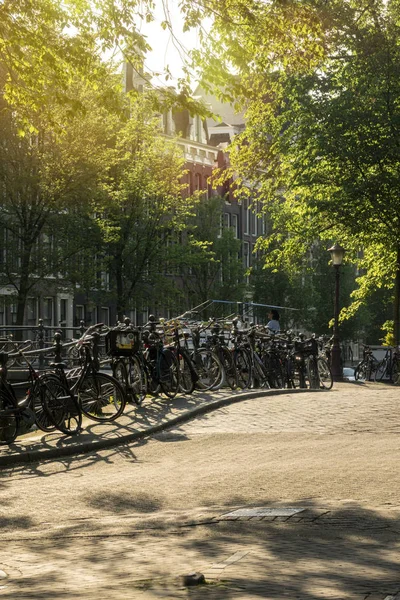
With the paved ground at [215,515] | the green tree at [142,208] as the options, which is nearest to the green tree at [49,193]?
the green tree at [142,208]

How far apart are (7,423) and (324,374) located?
45.5 feet

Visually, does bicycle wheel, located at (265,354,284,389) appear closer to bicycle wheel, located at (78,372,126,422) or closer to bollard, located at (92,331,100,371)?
bollard, located at (92,331,100,371)

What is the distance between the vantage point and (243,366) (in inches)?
896

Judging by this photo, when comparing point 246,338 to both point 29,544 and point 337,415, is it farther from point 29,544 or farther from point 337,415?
point 29,544

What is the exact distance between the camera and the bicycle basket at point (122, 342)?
17828 millimetres

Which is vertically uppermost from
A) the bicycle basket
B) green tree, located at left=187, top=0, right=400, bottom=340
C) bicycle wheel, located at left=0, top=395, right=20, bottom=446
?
green tree, located at left=187, top=0, right=400, bottom=340

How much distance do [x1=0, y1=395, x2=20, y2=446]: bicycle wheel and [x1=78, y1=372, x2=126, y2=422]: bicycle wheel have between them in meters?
1.66

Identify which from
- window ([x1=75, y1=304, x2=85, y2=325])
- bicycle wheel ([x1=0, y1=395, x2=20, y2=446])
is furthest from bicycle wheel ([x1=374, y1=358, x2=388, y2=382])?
window ([x1=75, y1=304, x2=85, y2=325])

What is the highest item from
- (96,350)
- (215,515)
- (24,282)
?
(24,282)

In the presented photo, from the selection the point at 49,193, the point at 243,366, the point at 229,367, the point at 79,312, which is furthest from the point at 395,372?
the point at 79,312

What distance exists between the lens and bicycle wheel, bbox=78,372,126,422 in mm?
16328

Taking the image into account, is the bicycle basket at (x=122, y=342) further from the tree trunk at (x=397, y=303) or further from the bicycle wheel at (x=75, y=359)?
the tree trunk at (x=397, y=303)

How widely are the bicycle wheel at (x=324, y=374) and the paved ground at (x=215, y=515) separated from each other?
10.6 metres

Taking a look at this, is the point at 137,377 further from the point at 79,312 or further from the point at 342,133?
the point at 79,312
